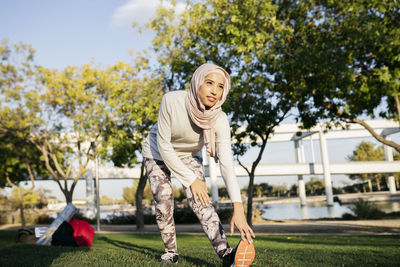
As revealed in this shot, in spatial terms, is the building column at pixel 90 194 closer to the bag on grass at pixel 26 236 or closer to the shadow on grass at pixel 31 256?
the bag on grass at pixel 26 236

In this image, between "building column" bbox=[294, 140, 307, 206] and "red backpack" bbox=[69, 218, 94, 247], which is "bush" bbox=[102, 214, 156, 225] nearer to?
"red backpack" bbox=[69, 218, 94, 247]

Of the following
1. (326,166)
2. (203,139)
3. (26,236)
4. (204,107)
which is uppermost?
(326,166)

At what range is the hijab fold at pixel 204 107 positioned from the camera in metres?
2.97

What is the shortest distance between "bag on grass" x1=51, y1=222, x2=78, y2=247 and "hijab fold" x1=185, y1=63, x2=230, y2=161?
5.19 m

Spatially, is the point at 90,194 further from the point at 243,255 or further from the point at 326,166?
the point at 243,255

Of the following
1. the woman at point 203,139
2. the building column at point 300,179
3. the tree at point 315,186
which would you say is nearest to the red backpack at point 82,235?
the woman at point 203,139

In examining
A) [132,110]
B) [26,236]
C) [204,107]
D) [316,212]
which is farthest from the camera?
[316,212]

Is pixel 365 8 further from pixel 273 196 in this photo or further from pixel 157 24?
pixel 273 196

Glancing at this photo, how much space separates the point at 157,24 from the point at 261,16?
6.14 m

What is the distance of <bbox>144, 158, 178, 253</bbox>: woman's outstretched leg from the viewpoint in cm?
371

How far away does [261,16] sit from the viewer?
36.9 ft

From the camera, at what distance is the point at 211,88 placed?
2971mm

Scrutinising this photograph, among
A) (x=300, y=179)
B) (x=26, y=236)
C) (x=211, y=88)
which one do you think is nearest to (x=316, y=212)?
(x=300, y=179)

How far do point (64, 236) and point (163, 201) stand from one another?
4.46 m
